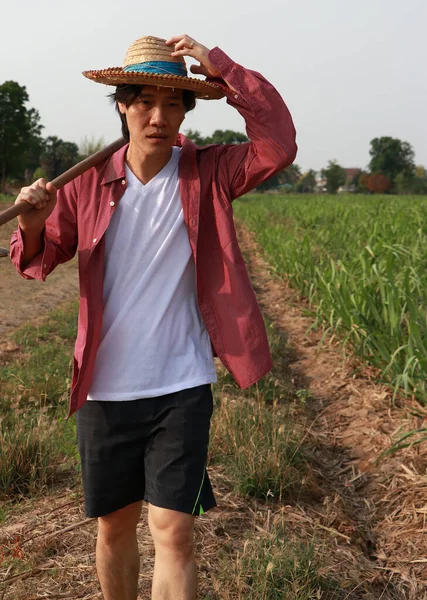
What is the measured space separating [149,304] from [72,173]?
0.42 m

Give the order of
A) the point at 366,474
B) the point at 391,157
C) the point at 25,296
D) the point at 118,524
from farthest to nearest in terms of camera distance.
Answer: the point at 391,157 → the point at 25,296 → the point at 366,474 → the point at 118,524

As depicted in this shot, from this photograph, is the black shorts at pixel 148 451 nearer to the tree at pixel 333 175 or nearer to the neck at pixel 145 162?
the neck at pixel 145 162

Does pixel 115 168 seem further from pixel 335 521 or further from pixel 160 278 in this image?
pixel 335 521

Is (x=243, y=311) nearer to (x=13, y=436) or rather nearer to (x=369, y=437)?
(x=13, y=436)

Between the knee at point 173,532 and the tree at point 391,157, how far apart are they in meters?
91.9

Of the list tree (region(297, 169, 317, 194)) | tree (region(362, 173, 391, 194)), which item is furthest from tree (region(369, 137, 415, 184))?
tree (region(297, 169, 317, 194))

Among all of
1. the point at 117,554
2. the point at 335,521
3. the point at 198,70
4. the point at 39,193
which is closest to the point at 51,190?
the point at 39,193

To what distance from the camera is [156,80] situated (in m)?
1.83

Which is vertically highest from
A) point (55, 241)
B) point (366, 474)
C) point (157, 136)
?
point (157, 136)

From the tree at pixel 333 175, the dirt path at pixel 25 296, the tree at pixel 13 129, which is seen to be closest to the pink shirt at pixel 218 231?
the dirt path at pixel 25 296

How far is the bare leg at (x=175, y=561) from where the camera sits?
1.79 meters

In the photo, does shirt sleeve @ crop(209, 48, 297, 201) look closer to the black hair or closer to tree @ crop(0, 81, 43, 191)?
the black hair

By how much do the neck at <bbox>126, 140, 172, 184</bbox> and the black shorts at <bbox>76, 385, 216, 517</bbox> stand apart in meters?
0.60

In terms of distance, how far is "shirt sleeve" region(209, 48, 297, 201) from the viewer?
6.06 feet
